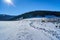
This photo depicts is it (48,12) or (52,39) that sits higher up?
(48,12)

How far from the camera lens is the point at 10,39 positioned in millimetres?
5461

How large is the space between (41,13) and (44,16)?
532 mm

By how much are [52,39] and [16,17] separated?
304 inches

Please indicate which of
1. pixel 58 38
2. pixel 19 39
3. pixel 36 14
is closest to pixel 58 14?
pixel 36 14

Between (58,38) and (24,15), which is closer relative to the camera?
(58,38)

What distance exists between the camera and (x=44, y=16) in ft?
43.4

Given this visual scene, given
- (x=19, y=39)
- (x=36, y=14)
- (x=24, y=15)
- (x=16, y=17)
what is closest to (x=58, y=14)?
(x=36, y=14)

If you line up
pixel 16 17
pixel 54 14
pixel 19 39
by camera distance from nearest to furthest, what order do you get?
pixel 19 39 < pixel 16 17 < pixel 54 14

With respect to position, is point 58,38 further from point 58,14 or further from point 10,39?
point 58,14

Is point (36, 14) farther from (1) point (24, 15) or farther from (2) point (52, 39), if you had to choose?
(2) point (52, 39)

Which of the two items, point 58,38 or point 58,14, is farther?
point 58,14

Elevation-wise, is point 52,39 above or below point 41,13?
below

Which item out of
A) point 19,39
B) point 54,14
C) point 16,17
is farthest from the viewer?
point 54,14

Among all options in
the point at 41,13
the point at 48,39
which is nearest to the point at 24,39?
the point at 48,39
